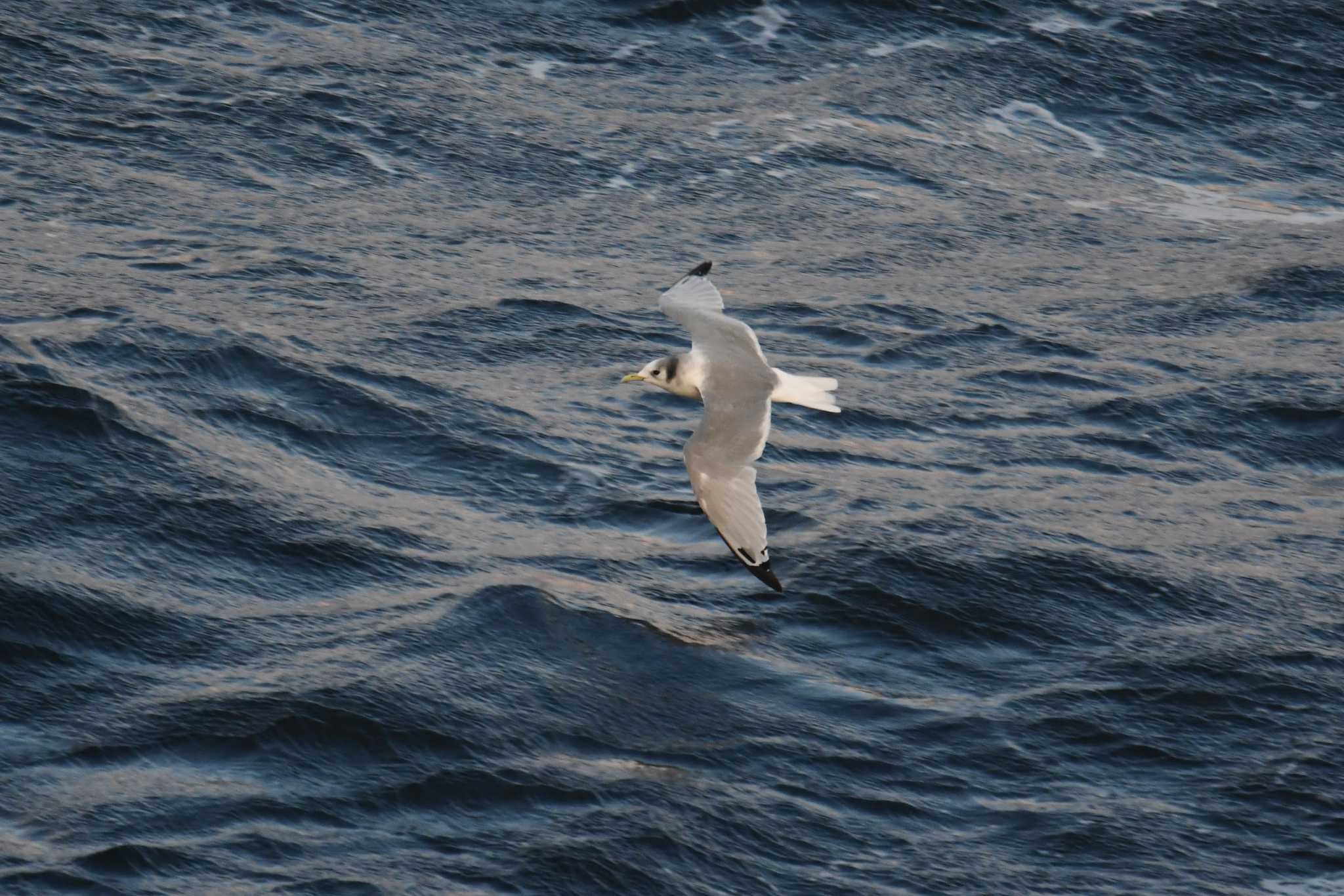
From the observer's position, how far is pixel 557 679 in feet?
21.7

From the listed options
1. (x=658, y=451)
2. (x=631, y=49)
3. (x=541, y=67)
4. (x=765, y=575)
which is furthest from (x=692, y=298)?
(x=631, y=49)

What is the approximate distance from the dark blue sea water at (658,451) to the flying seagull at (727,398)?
1.19 feet

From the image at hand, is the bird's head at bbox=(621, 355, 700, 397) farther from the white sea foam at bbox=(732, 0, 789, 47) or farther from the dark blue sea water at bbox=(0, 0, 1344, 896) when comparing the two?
the white sea foam at bbox=(732, 0, 789, 47)

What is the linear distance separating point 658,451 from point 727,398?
1.00m

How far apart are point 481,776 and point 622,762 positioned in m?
0.48

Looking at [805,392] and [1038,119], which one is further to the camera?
[1038,119]

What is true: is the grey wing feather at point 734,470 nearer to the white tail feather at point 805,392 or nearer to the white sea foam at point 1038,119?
the white tail feather at point 805,392

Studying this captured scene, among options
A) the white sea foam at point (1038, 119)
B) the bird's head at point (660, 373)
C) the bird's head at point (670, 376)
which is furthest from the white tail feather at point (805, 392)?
the white sea foam at point (1038, 119)

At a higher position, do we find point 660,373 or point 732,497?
point 660,373

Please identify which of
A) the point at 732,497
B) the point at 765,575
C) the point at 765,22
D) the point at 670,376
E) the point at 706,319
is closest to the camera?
the point at 765,575

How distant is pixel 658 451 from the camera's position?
8.60m

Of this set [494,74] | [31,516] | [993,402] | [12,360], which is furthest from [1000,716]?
[494,74]

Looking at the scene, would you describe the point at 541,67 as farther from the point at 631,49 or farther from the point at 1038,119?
the point at 1038,119

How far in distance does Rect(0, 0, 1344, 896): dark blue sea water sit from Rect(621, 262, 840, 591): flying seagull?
0.36 metres
